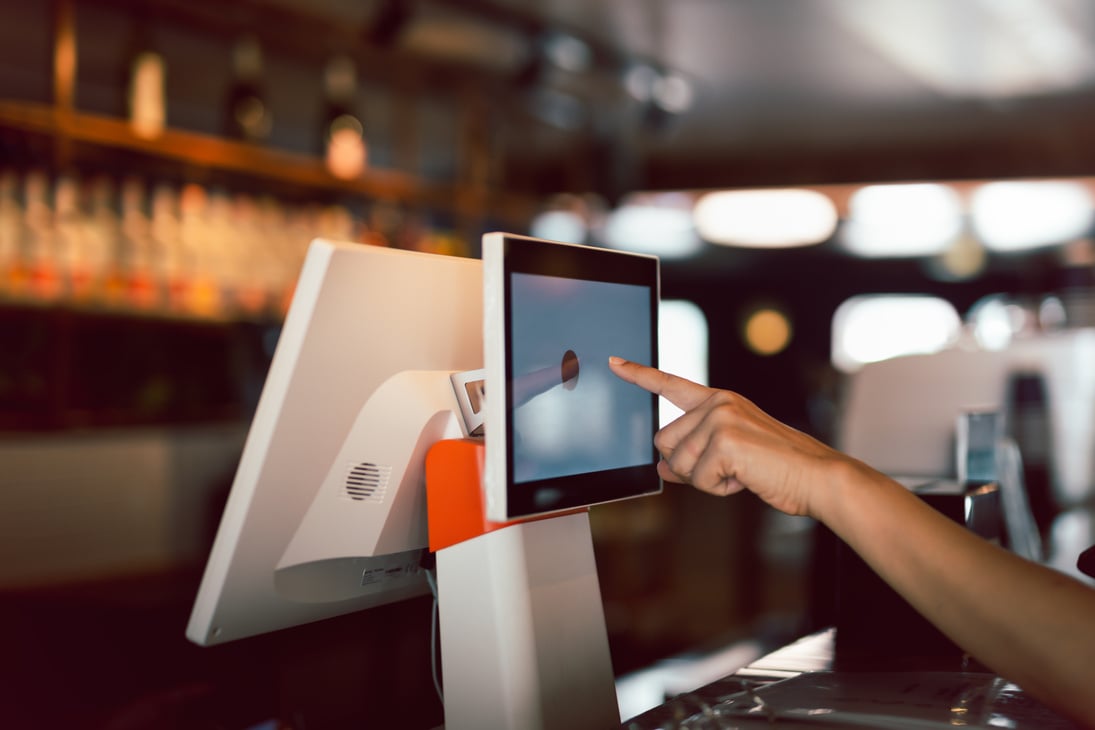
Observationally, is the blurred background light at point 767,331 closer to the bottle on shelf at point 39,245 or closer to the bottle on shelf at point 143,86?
the bottle on shelf at point 143,86

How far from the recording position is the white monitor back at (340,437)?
3.39 feet

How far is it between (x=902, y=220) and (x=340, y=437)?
8011 mm

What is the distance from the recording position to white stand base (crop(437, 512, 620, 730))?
1.07 m

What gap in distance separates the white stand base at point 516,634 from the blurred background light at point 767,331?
992cm

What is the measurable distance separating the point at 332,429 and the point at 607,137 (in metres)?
4.79

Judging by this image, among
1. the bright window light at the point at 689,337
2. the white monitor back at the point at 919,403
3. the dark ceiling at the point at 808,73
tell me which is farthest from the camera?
the bright window light at the point at 689,337

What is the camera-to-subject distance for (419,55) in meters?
4.68

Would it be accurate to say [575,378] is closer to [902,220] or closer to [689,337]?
[902,220]

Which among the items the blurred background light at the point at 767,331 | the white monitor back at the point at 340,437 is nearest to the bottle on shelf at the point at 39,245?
the white monitor back at the point at 340,437

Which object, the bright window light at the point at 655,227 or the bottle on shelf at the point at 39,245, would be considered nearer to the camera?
the bottle on shelf at the point at 39,245

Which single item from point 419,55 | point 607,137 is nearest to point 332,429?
point 419,55

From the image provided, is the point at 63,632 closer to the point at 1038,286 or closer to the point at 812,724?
the point at 812,724

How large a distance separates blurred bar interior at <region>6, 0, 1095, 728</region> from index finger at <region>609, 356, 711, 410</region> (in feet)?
0.28

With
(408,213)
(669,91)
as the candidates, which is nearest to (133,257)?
(408,213)
